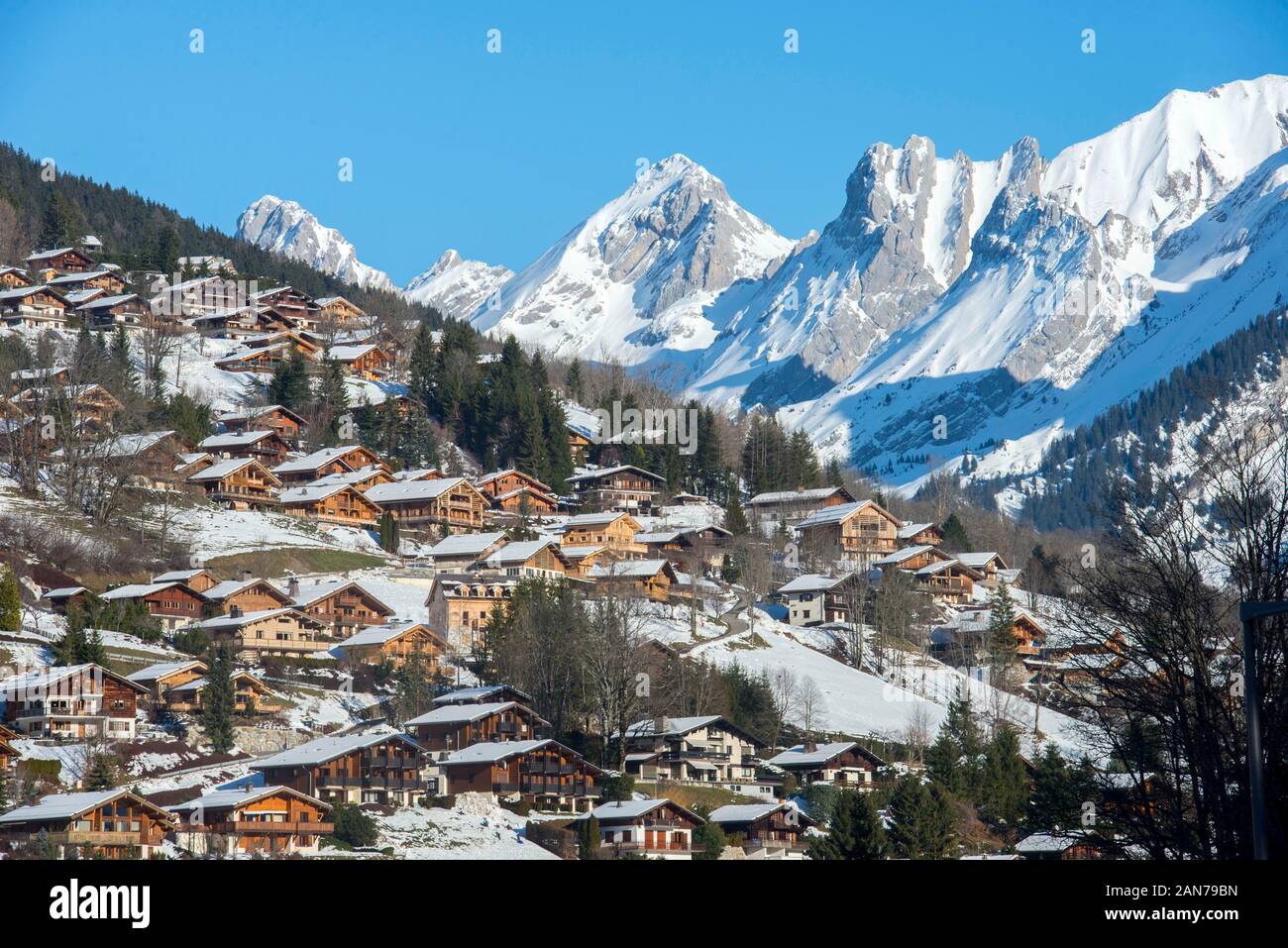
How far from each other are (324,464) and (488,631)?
108 feet

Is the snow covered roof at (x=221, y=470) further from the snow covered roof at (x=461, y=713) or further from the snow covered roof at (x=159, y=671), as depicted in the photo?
the snow covered roof at (x=461, y=713)

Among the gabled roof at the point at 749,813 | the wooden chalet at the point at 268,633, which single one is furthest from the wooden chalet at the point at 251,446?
the gabled roof at the point at 749,813

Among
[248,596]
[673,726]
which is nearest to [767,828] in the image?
[673,726]

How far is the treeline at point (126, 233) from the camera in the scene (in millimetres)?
147875

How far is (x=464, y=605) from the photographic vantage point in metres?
78.9

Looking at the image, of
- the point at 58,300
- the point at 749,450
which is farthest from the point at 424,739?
the point at 58,300

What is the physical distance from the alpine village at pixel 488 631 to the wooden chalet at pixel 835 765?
0.22 meters

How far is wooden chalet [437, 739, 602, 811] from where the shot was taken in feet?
186

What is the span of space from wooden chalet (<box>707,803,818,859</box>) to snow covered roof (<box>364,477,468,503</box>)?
4363 centimetres

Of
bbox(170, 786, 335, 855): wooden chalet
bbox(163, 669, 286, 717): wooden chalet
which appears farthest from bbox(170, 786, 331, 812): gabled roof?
bbox(163, 669, 286, 717): wooden chalet

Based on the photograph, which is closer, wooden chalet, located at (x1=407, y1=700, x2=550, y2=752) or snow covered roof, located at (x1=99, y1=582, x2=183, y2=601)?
wooden chalet, located at (x1=407, y1=700, x2=550, y2=752)

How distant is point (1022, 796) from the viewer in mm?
56031

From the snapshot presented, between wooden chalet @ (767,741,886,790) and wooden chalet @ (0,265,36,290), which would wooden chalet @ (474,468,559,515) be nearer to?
wooden chalet @ (767,741,886,790)
